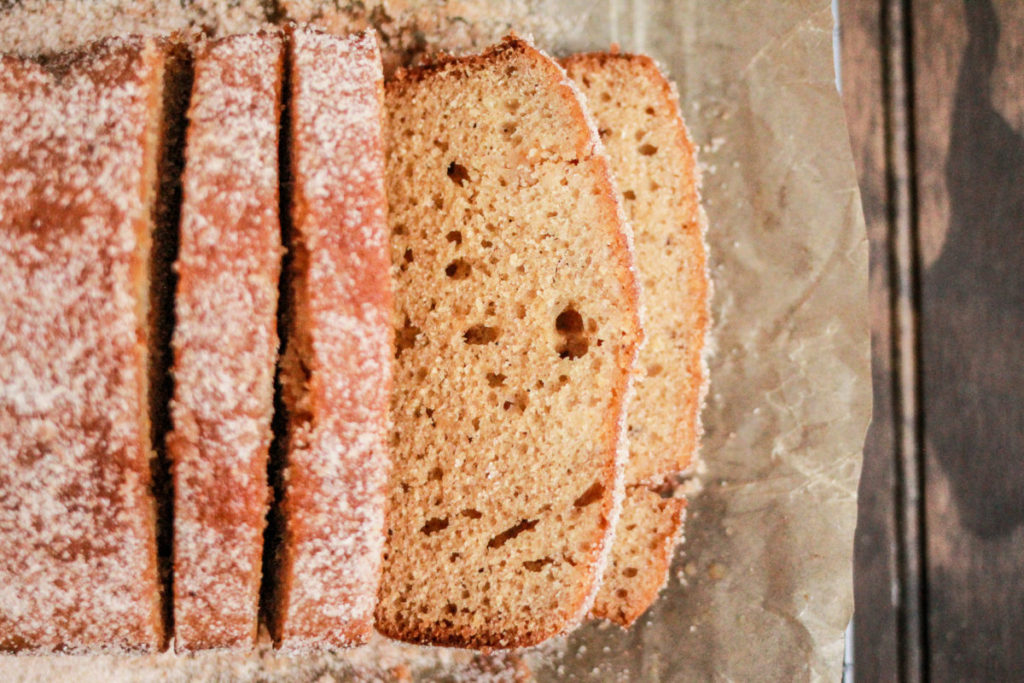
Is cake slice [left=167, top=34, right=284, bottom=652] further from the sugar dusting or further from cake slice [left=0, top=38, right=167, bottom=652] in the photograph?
the sugar dusting

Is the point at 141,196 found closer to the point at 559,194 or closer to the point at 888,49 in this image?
the point at 559,194

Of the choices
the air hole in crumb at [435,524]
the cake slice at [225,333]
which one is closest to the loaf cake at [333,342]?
the cake slice at [225,333]

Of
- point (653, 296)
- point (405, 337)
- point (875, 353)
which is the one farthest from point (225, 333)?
point (875, 353)

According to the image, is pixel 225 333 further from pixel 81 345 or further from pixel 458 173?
pixel 458 173

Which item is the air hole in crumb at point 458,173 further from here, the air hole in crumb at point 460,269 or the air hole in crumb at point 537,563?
the air hole in crumb at point 537,563

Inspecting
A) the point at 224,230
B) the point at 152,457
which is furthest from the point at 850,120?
the point at 152,457

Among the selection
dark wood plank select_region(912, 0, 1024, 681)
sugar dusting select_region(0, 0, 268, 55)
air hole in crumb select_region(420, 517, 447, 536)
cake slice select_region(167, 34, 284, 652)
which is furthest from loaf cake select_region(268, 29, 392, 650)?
dark wood plank select_region(912, 0, 1024, 681)
